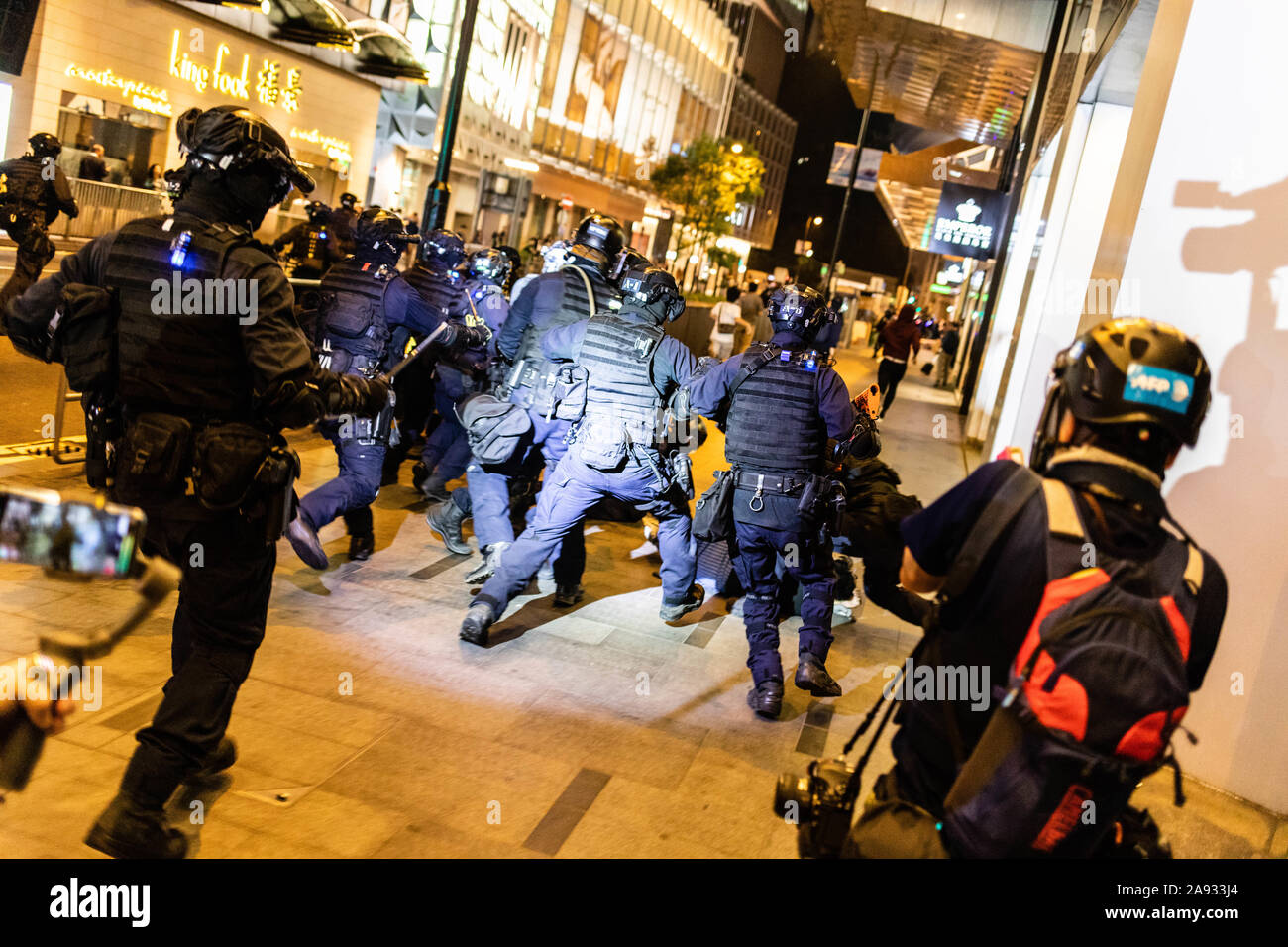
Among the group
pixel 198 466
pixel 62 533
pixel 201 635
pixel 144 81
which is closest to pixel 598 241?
pixel 198 466

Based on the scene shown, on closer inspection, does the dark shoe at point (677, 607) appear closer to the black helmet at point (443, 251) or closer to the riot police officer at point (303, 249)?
the black helmet at point (443, 251)

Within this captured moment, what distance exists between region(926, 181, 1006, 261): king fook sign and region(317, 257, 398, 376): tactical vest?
1513cm

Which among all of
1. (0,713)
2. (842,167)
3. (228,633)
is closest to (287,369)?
(228,633)

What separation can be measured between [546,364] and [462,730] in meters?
2.75

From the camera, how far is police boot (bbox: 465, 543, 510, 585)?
661 centimetres

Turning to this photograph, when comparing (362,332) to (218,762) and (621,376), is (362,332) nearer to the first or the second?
(621,376)

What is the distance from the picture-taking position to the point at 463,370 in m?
8.25

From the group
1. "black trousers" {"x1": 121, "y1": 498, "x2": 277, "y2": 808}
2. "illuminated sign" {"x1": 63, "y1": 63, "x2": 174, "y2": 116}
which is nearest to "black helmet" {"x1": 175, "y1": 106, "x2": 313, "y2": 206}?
"black trousers" {"x1": 121, "y1": 498, "x2": 277, "y2": 808}

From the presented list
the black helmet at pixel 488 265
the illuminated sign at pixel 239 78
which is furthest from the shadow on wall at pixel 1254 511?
the illuminated sign at pixel 239 78

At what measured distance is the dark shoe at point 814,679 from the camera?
566 cm

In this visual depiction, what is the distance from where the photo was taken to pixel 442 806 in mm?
3959

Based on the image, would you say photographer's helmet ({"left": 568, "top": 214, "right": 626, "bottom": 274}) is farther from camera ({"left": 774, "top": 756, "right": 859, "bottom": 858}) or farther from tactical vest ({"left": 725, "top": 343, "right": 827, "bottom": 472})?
camera ({"left": 774, "top": 756, "right": 859, "bottom": 858})

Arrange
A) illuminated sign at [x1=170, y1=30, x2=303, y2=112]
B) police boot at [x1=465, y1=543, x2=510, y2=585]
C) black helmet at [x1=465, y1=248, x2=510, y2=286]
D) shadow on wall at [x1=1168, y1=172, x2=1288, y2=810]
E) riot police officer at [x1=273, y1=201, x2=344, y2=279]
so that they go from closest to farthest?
shadow on wall at [x1=1168, y1=172, x2=1288, y2=810]
police boot at [x1=465, y1=543, x2=510, y2=585]
black helmet at [x1=465, y1=248, x2=510, y2=286]
riot police officer at [x1=273, y1=201, x2=344, y2=279]
illuminated sign at [x1=170, y1=30, x2=303, y2=112]
